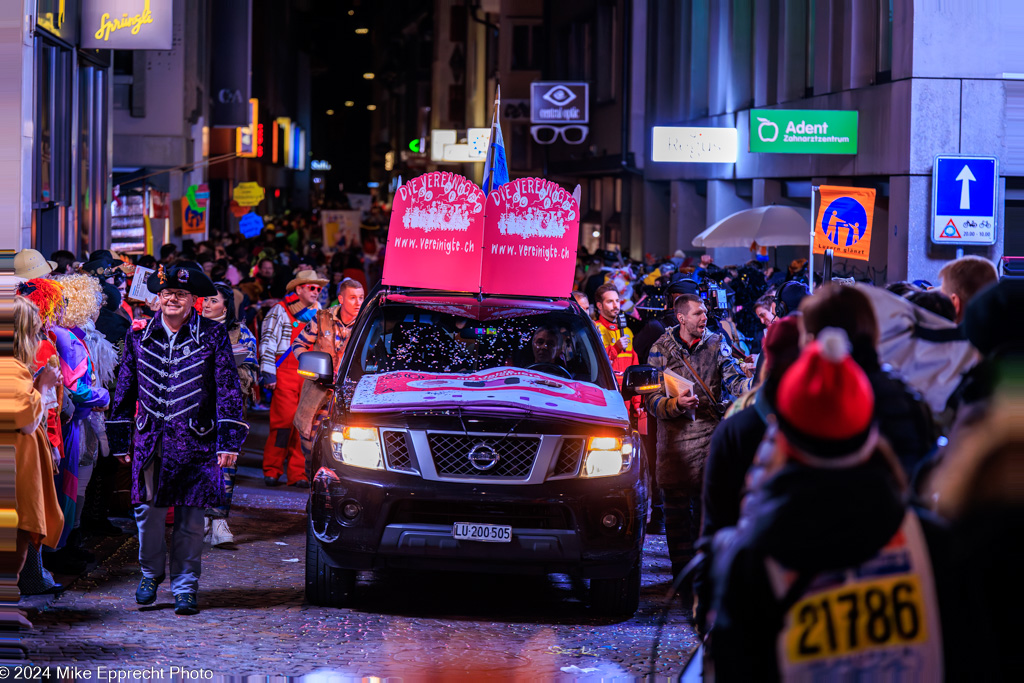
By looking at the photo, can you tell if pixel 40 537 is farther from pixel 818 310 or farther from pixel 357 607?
pixel 818 310

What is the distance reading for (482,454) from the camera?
768cm

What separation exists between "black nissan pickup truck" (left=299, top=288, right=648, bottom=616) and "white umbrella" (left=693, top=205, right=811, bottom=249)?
1238 cm

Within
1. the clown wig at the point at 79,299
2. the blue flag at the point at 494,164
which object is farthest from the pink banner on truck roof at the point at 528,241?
the clown wig at the point at 79,299

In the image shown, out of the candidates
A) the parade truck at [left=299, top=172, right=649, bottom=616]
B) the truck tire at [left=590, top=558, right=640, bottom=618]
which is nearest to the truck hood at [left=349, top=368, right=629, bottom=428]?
the parade truck at [left=299, top=172, right=649, bottom=616]

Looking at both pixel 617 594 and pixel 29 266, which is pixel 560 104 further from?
pixel 617 594

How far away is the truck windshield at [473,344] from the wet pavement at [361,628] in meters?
1.42

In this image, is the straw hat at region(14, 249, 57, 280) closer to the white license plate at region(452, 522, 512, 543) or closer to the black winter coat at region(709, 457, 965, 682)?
the white license plate at region(452, 522, 512, 543)

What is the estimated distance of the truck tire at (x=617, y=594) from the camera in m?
7.89

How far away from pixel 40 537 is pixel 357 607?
1868mm

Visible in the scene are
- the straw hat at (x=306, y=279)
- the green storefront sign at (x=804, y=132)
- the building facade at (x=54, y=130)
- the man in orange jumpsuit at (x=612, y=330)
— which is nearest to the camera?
the man in orange jumpsuit at (x=612, y=330)

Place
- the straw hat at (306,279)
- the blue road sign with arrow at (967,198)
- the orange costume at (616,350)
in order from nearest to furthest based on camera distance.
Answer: the orange costume at (616,350), the straw hat at (306,279), the blue road sign with arrow at (967,198)

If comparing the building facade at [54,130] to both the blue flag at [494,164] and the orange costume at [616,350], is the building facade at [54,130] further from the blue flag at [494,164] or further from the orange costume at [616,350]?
the orange costume at [616,350]

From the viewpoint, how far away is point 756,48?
95.7ft

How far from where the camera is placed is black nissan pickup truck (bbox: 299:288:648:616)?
7582 millimetres
